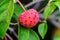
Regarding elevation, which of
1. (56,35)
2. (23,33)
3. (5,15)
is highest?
(5,15)

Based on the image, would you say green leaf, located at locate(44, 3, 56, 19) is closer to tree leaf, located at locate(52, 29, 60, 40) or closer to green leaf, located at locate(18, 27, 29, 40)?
green leaf, located at locate(18, 27, 29, 40)

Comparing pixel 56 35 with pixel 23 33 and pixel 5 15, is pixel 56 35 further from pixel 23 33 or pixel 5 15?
pixel 5 15

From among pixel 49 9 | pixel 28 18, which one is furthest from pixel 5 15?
pixel 49 9

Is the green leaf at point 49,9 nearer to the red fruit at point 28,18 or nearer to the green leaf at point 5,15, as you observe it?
the red fruit at point 28,18

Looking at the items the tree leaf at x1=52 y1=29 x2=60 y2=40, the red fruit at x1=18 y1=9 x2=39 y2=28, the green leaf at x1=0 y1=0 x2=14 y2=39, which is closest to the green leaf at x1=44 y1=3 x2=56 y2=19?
the red fruit at x1=18 y1=9 x2=39 y2=28

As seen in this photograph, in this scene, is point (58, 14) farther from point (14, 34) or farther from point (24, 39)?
point (24, 39)

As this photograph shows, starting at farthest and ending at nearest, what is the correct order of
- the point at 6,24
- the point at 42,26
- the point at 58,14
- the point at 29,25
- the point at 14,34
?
the point at 58,14, the point at 14,34, the point at 42,26, the point at 29,25, the point at 6,24

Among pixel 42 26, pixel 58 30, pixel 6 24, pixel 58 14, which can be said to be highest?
pixel 6 24

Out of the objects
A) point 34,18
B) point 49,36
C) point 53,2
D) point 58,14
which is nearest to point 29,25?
point 34,18

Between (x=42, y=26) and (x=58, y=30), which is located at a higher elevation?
(x=42, y=26)
